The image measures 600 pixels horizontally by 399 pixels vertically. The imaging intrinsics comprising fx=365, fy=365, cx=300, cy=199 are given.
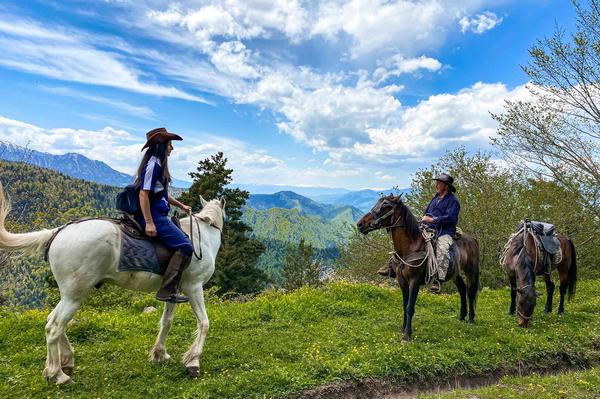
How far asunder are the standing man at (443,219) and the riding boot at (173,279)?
5.53 meters

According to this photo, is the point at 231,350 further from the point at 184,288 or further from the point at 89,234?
the point at 89,234

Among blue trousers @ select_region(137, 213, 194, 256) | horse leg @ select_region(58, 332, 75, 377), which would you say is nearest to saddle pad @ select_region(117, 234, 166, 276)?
blue trousers @ select_region(137, 213, 194, 256)

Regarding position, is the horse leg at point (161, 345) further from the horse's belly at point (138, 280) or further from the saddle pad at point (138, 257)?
the saddle pad at point (138, 257)

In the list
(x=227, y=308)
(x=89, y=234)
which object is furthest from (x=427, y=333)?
(x=89, y=234)

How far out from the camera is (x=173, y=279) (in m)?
5.93

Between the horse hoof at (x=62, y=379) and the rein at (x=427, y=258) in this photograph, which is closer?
the horse hoof at (x=62, y=379)

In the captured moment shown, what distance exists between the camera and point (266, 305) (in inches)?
394

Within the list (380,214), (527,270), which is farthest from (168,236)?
(527,270)

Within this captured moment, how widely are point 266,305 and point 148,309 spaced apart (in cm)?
326

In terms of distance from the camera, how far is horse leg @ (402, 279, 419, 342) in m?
7.84

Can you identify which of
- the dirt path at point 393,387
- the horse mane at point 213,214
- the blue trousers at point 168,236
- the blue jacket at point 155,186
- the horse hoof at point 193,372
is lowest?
the horse hoof at point 193,372

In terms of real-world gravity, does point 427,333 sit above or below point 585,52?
below

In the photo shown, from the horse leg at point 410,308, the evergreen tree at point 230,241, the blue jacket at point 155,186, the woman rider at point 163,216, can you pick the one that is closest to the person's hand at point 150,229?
the woman rider at point 163,216

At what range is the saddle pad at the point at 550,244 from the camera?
10.0 meters
